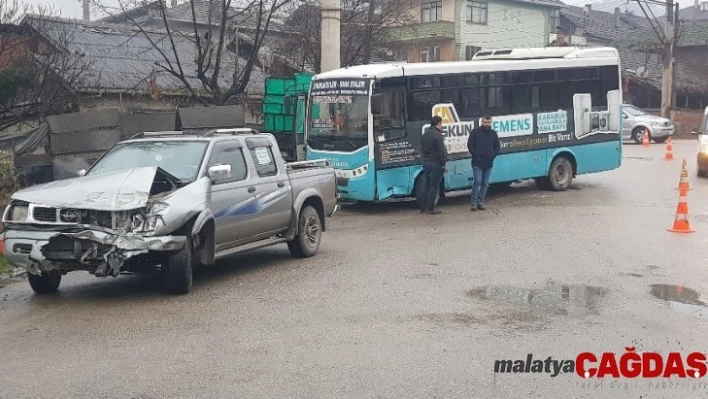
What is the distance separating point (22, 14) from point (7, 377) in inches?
649

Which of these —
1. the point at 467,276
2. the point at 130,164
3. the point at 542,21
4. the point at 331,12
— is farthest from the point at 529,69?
the point at 542,21

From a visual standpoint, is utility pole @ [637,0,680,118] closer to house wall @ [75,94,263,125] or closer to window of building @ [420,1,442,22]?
window of building @ [420,1,442,22]

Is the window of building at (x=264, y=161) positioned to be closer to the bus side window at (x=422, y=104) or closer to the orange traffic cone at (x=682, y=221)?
the bus side window at (x=422, y=104)

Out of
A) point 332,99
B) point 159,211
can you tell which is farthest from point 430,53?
point 159,211

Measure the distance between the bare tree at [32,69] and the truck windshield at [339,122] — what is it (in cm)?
668

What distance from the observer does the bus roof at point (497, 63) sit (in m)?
16.6

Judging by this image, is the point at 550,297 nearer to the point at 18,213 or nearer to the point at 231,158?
the point at 231,158

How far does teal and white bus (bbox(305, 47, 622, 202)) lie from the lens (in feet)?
53.7

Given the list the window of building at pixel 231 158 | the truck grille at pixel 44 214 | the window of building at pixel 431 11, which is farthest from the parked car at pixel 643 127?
the truck grille at pixel 44 214

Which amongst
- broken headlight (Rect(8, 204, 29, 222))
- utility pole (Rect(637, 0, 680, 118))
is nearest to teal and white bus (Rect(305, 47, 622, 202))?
broken headlight (Rect(8, 204, 29, 222))

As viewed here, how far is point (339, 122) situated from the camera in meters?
16.7

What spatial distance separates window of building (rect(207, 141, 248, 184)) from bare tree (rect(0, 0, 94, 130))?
952 cm

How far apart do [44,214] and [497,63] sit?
470 inches

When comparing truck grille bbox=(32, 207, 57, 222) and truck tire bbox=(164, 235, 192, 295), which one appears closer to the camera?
truck grille bbox=(32, 207, 57, 222)
